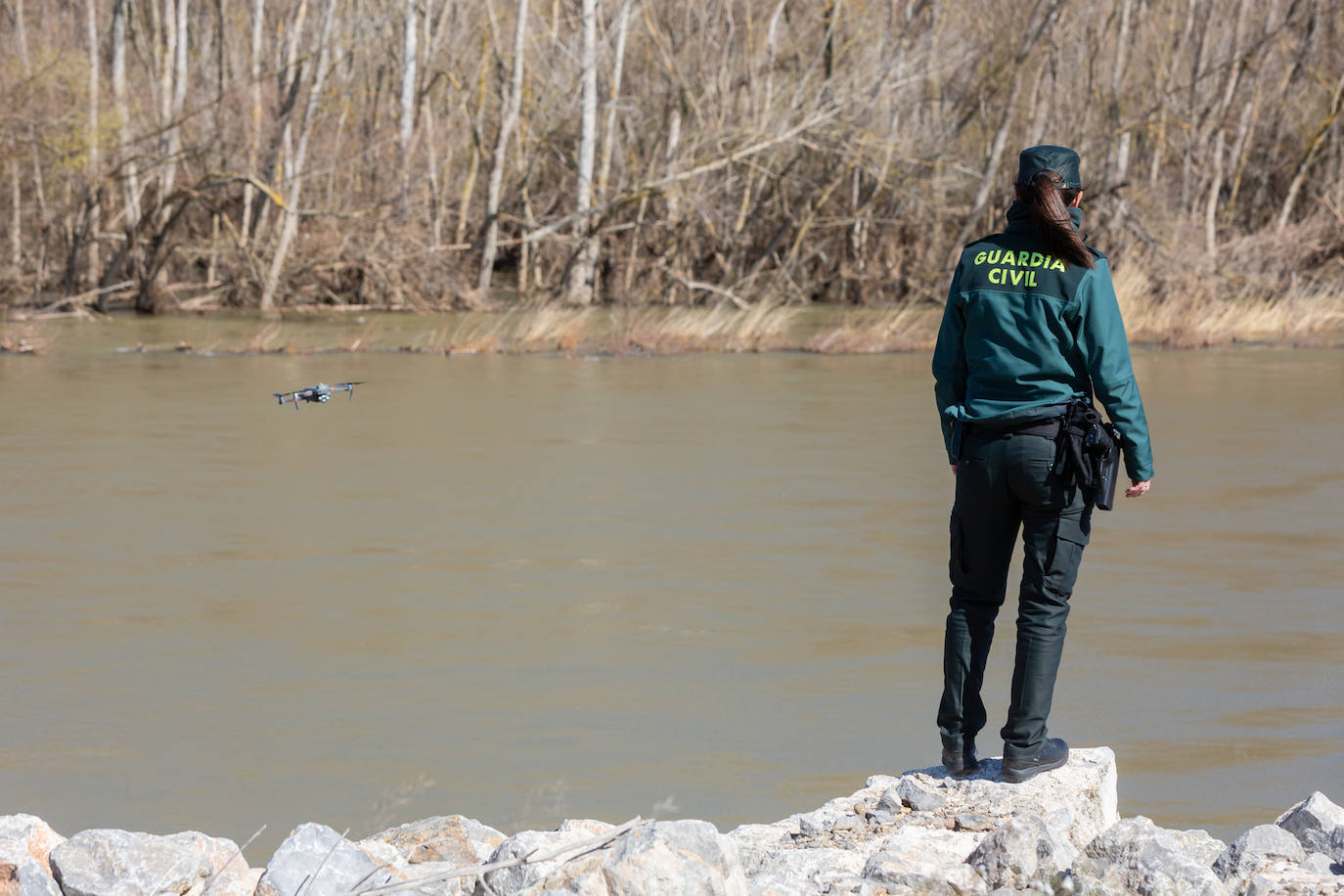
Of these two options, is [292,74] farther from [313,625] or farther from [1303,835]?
[1303,835]

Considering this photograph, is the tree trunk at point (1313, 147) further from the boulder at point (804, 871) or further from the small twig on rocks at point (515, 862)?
the small twig on rocks at point (515, 862)

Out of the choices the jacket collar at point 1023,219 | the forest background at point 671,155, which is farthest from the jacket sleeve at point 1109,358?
the forest background at point 671,155

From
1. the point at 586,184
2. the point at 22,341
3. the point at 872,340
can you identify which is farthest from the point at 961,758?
the point at 586,184

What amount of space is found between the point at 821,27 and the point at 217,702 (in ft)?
91.0

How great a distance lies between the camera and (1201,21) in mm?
34094

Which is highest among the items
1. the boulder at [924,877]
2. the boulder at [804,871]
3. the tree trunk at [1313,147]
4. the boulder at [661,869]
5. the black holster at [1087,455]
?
the tree trunk at [1313,147]

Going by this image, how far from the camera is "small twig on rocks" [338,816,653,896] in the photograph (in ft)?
12.3

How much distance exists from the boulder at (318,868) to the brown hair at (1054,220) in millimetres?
2402

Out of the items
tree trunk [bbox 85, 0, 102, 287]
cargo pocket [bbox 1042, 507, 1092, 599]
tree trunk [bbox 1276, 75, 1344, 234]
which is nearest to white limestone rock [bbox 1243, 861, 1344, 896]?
cargo pocket [bbox 1042, 507, 1092, 599]

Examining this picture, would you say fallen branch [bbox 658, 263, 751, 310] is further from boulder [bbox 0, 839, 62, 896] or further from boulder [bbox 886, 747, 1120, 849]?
boulder [bbox 0, 839, 62, 896]

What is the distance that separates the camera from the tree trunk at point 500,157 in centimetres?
3077

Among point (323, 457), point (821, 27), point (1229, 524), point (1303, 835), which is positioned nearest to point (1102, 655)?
point (1303, 835)

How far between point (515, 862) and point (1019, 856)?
1267 mm

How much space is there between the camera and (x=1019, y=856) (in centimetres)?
411
